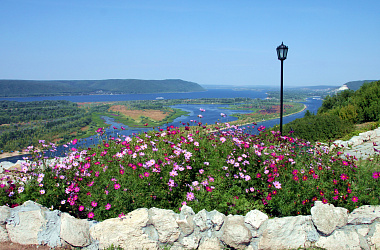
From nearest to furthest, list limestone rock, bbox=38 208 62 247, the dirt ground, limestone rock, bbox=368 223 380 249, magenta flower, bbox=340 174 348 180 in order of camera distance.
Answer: limestone rock, bbox=368 223 380 249 → limestone rock, bbox=38 208 62 247 → magenta flower, bbox=340 174 348 180 → the dirt ground

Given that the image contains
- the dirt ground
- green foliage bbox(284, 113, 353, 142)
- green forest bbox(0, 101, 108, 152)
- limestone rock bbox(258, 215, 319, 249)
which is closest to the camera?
limestone rock bbox(258, 215, 319, 249)

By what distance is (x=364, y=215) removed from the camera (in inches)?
140

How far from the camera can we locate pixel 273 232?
139 inches

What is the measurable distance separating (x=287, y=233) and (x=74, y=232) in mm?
3288

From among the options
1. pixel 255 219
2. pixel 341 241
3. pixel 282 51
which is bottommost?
pixel 341 241

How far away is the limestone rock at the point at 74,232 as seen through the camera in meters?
3.64

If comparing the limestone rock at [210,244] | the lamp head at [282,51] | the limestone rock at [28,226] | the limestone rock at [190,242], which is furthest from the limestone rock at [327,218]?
the lamp head at [282,51]

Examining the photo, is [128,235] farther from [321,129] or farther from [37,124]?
[37,124]

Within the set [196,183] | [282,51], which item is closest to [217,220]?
[196,183]

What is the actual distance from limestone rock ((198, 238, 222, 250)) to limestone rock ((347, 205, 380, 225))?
6.66ft

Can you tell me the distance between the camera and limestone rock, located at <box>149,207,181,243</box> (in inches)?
142

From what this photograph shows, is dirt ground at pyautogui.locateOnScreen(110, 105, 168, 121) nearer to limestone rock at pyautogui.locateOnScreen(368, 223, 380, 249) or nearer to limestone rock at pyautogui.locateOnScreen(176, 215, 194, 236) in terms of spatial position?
limestone rock at pyautogui.locateOnScreen(176, 215, 194, 236)

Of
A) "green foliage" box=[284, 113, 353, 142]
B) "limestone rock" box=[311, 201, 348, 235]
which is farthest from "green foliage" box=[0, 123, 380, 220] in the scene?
"green foliage" box=[284, 113, 353, 142]

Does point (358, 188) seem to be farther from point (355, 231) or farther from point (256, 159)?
point (256, 159)
